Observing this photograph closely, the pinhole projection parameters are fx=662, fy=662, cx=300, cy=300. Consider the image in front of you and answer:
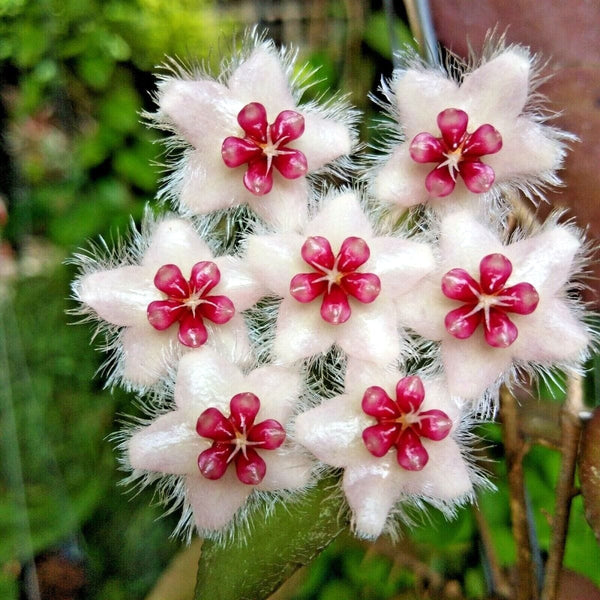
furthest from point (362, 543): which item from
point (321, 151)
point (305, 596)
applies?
point (321, 151)

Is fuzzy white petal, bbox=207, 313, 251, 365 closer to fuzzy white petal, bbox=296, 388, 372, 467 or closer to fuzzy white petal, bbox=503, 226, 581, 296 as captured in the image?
fuzzy white petal, bbox=296, 388, 372, 467

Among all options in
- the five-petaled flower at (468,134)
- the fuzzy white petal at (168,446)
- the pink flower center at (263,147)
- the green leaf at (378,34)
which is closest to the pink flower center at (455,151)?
the five-petaled flower at (468,134)

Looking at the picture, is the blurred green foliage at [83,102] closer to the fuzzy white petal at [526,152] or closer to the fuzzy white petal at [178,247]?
the fuzzy white petal at [178,247]

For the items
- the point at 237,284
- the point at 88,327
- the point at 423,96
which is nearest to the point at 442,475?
the point at 237,284

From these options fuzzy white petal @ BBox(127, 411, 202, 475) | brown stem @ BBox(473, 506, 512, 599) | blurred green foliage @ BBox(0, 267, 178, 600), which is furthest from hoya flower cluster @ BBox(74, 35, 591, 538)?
blurred green foliage @ BBox(0, 267, 178, 600)

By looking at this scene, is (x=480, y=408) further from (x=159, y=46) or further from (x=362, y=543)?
(x=159, y=46)
